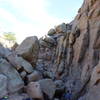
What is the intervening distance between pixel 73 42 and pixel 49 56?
6.06m

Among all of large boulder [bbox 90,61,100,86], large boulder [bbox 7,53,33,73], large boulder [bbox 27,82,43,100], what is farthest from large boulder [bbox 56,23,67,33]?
large boulder [bbox 27,82,43,100]

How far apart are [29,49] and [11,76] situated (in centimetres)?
324

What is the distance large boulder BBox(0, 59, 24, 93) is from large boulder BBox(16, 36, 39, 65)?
6.30 feet

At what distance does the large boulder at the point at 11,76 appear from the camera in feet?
53.3

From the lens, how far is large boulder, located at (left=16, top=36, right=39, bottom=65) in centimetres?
1925

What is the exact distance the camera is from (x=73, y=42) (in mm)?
22641

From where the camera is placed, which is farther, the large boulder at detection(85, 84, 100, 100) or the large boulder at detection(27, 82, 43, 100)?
the large boulder at detection(27, 82, 43, 100)

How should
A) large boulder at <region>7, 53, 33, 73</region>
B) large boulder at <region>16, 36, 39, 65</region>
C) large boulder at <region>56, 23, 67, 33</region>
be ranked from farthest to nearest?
large boulder at <region>56, 23, 67, 33</region>
large boulder at <region>16, 36, 39, 65</region>
large boulder at <region>7, 53, 33, 73</region>

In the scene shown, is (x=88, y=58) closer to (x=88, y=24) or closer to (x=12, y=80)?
(x=88, y=24)

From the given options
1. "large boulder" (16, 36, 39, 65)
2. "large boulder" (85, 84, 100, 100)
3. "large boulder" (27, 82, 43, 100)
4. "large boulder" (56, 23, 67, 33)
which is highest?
"large boulder" (56, 23, 67, 33)

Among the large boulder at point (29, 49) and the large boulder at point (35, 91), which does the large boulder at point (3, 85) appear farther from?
the large boulder at point (29, 49)

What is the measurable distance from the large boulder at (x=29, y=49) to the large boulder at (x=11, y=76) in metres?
1.92

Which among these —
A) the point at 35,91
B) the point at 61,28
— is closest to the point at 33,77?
the point at 35,91

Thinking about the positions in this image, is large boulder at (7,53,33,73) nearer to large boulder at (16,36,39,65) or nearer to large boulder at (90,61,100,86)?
large boulder at (16,36,39,65)
